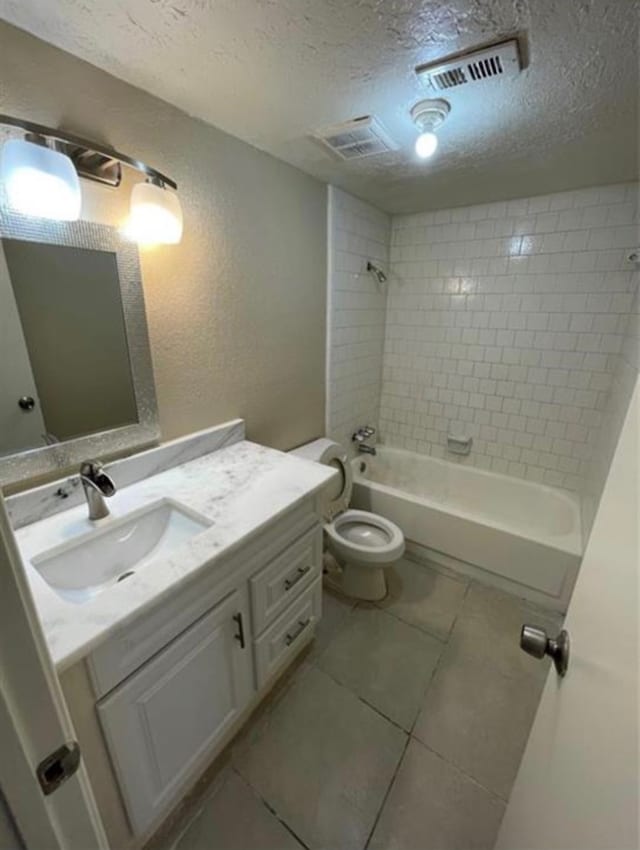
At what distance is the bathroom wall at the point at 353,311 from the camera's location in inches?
82.3

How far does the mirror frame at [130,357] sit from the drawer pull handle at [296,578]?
73 cm

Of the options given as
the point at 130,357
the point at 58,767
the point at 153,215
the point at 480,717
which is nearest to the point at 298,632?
the point at 480,717

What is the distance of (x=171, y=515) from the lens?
1193 mm

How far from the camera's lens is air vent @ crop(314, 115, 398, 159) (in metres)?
1.30

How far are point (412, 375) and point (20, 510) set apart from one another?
2.42 metres

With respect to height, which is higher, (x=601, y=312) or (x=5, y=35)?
(x=5, y=35)

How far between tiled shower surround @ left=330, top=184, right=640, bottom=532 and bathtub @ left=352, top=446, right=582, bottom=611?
146 mm

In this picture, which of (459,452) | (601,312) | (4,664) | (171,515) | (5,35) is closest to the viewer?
(4,664)

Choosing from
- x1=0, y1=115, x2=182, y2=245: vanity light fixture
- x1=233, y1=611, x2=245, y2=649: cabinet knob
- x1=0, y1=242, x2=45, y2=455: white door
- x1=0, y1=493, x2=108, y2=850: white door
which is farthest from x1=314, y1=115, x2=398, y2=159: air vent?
x1=233, y1=611, x2=245, y2=649: cabinet knob

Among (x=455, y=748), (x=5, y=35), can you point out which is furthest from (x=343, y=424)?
(x=5, y=35)

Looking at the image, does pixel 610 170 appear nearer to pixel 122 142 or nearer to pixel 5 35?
pixel 122 142

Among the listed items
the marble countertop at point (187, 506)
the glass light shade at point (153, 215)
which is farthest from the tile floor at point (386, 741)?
the glass light shade at point (153, 215)

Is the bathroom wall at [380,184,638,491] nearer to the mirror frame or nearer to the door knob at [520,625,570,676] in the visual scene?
the door knob at [520,625,570,676]

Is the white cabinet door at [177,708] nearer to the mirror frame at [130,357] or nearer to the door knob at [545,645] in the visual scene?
the mirror frame at [130,357]
